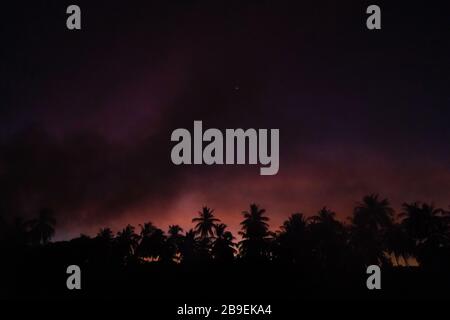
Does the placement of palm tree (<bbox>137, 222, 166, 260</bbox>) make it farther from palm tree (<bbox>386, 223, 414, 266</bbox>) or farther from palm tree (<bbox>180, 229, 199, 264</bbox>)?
palm tree (<bbox>386, 223, 414, 266</bbox>)

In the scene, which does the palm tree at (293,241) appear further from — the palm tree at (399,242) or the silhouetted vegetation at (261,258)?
the palm tree at (399,242)

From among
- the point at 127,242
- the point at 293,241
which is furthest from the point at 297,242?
the point at 127,242

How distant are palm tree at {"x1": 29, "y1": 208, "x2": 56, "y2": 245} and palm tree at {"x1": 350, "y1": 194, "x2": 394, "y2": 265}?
137 feet

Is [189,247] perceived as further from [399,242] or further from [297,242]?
[399,242]

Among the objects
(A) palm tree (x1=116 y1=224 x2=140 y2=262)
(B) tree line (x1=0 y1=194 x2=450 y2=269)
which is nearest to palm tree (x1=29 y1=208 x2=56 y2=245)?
(B) tree line (x1=0 y1=194 x2=450 y2=269)

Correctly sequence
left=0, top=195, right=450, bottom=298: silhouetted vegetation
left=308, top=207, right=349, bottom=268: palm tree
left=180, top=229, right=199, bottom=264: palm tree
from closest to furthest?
1. left=0, top=195, right=450, bottom=298: silhouetted vegetation
2. left=308, top=207, right=349, bottom=268: palm tree
3. left=180, top=229, right=199, bottom=264: palm tree

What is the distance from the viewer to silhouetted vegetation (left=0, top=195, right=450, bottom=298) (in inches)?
1480

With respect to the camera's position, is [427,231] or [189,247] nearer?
[427,231]

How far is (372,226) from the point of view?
4422 centimetres

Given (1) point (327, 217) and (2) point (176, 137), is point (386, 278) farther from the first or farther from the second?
(2) point (176, 137)

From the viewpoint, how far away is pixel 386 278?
133 feet

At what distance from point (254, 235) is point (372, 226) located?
47.3 ft
